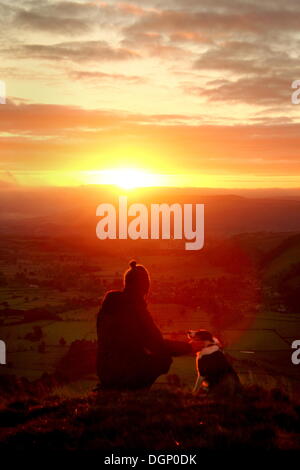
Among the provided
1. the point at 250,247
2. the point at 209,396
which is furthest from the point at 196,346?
the point at 250,247

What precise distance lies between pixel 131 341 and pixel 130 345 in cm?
8

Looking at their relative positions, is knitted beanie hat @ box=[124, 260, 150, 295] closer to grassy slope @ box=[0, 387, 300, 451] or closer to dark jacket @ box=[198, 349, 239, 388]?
dark jacket @ box=[198, 349, 239, 388]

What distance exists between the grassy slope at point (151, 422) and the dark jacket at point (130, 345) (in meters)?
0.34

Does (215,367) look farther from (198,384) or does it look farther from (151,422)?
(151,422)

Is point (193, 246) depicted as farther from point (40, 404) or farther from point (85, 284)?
point (40, 404)

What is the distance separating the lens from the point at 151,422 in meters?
8.91

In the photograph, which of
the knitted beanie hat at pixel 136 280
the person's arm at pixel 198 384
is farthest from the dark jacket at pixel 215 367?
the knitted beanie hat at pixel 136 280

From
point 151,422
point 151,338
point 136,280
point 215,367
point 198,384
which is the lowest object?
point 151,422

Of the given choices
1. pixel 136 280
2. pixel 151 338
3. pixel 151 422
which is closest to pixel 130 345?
pixel 151 338

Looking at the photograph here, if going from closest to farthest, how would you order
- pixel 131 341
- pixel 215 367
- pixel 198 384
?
pixel 215 367 → pixel 131 341 → pixel 198 384

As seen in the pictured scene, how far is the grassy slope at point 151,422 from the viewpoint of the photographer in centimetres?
823

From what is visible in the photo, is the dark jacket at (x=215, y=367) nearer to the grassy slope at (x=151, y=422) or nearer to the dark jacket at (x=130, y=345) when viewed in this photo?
the grassy slope at (x=151, y=422)

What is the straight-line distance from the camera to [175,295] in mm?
59750

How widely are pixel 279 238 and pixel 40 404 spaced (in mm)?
92056
